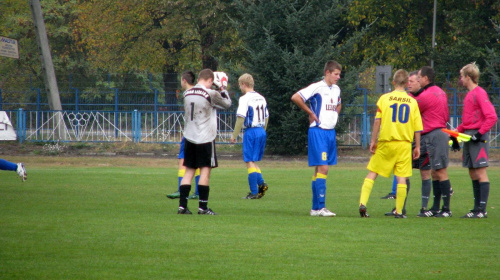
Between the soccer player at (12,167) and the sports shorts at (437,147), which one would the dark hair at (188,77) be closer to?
the soccer player at (12,167)

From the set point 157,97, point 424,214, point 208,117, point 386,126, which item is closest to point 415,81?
point 386,126

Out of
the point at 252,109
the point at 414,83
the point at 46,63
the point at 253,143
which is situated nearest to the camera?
the point at 414,83

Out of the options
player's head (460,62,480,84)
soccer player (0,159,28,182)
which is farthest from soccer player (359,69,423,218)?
soccer player (0,159,28,182)

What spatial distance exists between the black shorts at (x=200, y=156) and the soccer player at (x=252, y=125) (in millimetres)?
3223

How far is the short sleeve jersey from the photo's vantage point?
9.64 metres

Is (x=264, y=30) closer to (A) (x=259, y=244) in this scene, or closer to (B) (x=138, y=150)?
(B) (x=138, y=150)

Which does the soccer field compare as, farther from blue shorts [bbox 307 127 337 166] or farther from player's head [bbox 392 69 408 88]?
player's head [bbox 392 69 408 88]

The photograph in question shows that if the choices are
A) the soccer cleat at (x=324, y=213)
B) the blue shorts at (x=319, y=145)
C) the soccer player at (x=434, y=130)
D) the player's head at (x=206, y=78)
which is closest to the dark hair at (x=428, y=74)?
the soccer player at (x=434, y=130)

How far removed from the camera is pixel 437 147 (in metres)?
10.3

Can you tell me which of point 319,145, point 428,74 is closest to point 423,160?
point 428,74

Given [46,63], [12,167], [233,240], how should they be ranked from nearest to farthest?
[233,240], [12,167], [46,63]

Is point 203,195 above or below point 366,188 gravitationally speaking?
below

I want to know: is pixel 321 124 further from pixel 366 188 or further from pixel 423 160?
pixel 423 160

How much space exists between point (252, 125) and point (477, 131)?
4.79 m
